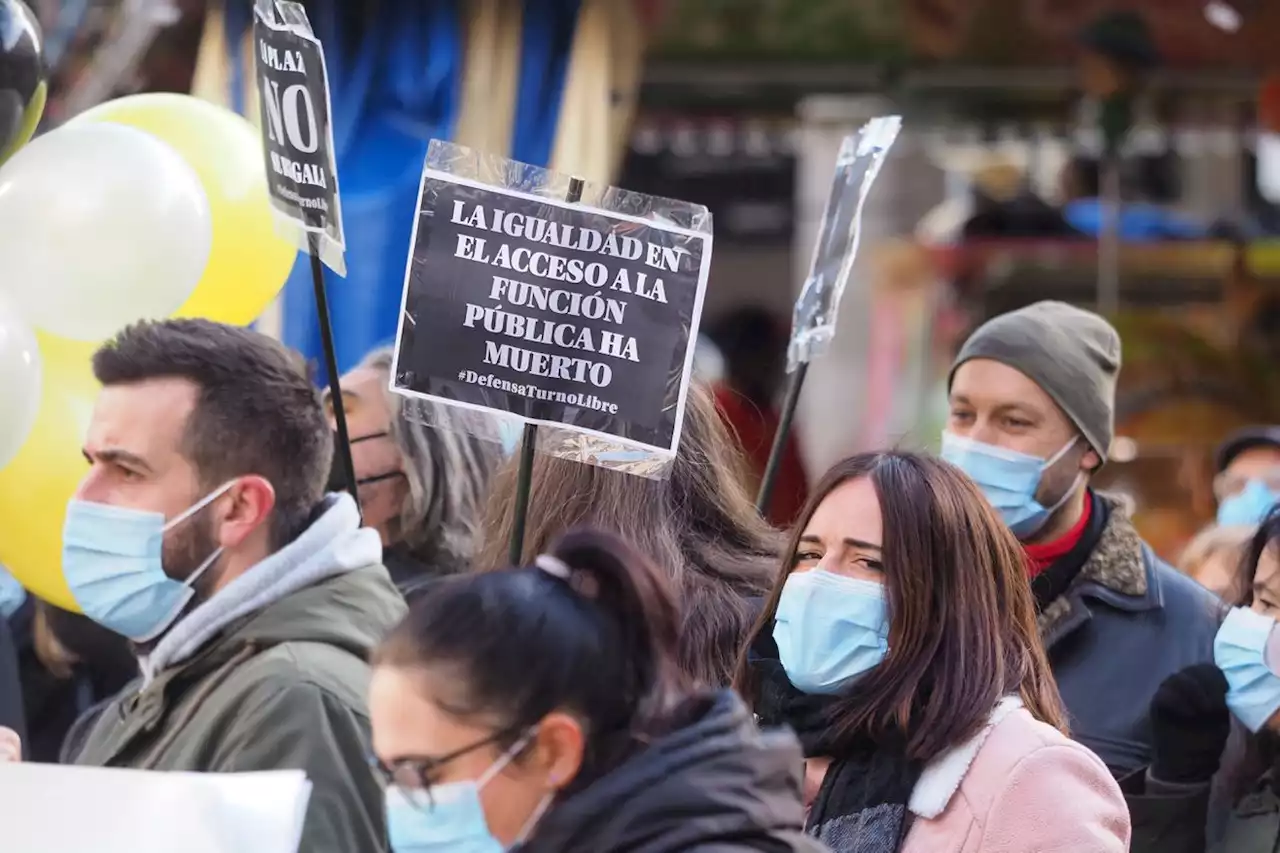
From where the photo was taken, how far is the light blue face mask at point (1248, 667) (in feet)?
11.3

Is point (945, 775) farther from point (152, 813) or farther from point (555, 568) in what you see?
point (152, 813)

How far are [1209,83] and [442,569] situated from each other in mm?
5611

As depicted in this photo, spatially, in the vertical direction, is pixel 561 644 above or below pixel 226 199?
below

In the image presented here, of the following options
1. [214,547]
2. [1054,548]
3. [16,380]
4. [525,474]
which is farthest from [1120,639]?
[16,380]

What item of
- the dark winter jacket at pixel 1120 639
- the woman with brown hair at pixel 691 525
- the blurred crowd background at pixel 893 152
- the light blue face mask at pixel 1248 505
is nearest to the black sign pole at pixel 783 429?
the woman with brown hair at pixel 691 525

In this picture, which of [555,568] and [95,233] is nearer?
[555,568]

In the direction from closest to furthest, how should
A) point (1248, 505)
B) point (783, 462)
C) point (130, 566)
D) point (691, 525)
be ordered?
point (130, 566) < point (691, 525) < point (1248, 505) < point (783, 462)

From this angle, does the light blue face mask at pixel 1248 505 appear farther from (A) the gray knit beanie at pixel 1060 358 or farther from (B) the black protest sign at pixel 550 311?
(B) the black protest sign at pixel 550 311

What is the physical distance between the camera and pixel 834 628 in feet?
8.93

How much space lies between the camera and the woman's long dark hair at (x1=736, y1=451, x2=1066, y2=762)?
263 centimetres

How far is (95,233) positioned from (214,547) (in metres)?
0.83

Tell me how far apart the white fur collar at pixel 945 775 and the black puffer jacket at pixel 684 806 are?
56cm

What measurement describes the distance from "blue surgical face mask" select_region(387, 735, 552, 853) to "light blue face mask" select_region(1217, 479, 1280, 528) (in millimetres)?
3286

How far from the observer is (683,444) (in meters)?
3.27
